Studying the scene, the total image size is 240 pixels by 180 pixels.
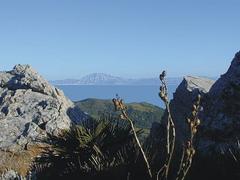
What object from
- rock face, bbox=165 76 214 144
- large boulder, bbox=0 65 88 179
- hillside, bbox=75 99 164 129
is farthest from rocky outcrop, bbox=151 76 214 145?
hillside, bbox=75 99 164 129

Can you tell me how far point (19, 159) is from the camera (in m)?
19.0

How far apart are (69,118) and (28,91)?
8.59 ft

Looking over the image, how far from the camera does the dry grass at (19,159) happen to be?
60.3 ft

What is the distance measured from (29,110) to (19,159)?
2989mm

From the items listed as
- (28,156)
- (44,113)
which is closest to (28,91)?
(44,113)

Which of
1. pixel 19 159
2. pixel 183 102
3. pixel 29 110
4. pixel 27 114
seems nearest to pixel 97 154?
pixel 183 102

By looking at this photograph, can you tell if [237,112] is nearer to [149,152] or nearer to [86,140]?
[149,152]

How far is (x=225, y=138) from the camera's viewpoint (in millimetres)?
11164

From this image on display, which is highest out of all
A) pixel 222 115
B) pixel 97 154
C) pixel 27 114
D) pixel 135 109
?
pixel 222 115

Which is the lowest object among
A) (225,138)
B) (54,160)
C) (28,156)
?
(28,156)

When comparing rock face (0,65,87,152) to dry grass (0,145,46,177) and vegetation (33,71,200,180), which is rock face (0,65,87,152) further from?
vegetation (33,71,200,180)

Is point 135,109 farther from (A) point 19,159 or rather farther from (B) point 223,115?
(B) point 223,115

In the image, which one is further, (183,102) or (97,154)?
(183,102)

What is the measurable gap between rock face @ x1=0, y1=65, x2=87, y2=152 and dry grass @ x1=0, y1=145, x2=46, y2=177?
0.78 ft
